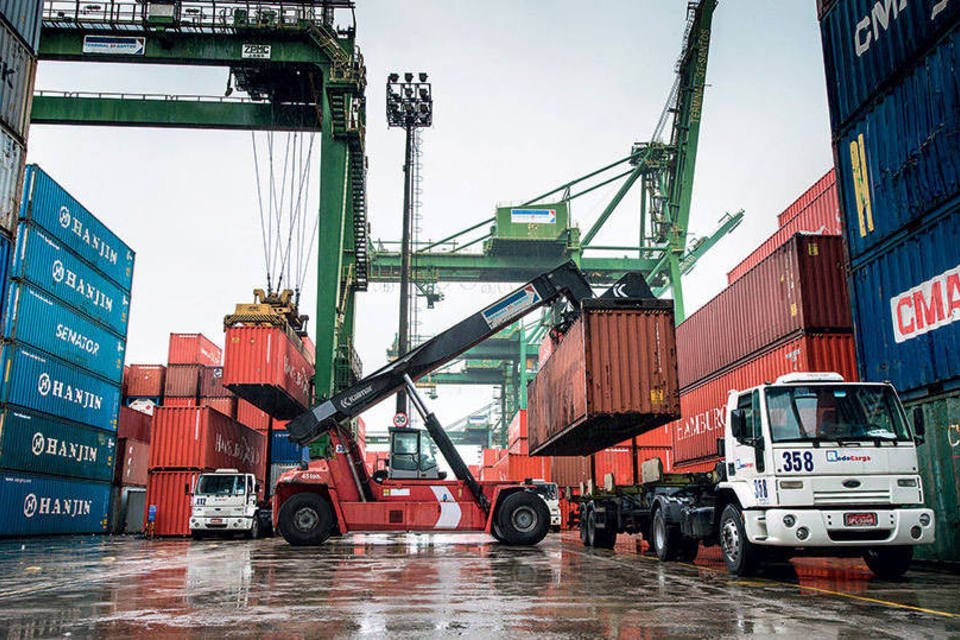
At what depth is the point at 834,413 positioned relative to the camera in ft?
30.0

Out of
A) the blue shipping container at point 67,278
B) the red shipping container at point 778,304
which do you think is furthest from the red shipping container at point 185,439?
the red shipping container at point 778,304

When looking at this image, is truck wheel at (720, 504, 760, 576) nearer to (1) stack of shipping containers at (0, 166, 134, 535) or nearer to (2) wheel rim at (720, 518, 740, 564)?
(2) wheel rim at (720, 518, 740, 564)

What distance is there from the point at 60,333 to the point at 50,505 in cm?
487

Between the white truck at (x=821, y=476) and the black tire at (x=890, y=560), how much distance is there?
0.04ft

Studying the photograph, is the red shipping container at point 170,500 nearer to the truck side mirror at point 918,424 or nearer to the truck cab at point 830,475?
the truck cab at point 830,475

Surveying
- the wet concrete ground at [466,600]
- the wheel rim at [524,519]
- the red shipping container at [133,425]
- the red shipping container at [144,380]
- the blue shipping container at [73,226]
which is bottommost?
the wet concrete ground at [466,600]

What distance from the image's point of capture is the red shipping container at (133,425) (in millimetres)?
31281

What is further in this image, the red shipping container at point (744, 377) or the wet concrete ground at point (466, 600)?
the red shipping container at point (744, 377)

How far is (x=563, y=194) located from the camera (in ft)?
161

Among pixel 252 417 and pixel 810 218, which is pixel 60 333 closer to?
pixel 252 417

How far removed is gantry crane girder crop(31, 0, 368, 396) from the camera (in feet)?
81.2

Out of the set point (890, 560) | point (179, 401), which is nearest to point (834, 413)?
point (890, 560)

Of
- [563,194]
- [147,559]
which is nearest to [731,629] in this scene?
[147,559]

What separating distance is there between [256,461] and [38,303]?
11811mm
